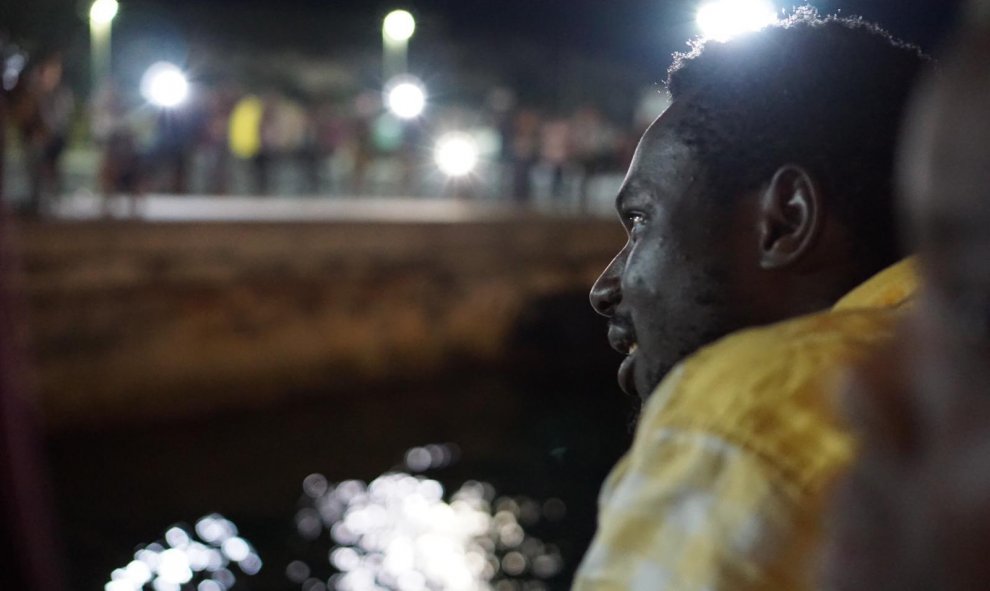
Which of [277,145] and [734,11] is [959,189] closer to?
[734,11]

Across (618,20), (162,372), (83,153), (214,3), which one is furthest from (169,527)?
(214,3)

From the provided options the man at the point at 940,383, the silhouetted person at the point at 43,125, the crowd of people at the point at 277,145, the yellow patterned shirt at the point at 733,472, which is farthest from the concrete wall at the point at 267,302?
the man at the point at 940,383

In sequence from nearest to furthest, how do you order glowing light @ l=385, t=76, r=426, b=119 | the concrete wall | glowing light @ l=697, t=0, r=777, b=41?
glowing light @ l=697, t=0, r=777, b=41
the concrete wall
glowing light @ l=385, t=76, r=426, b=119

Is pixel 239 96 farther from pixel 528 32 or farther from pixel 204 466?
pixel 528 32

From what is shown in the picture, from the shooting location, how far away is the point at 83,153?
13.7m

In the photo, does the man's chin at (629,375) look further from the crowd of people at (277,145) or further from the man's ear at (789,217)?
the crowd of people at (277,145)

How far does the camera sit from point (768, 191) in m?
1.14

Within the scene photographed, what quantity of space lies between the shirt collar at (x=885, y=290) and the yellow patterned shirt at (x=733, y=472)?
0.42ft

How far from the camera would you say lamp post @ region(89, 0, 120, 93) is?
16519 millimetres

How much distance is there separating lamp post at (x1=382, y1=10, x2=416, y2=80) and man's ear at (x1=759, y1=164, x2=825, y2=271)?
74.6 ft

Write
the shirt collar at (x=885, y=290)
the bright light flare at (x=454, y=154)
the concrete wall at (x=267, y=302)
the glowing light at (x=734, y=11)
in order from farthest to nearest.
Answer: the bright light flare at (x=454, y=154), the concrete wall at (x=267, y=302), the glowing light at (x=734, y=11), the shirt collar at (x=885, y=290)

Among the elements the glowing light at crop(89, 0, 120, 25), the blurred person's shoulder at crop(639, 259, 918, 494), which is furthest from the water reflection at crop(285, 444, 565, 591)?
the glowing light at crop(89, 0, 120, 25)

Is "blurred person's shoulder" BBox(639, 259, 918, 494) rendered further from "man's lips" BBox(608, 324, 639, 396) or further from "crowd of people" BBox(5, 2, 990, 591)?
"man's lips" BBox(608, 324, 639, 396)

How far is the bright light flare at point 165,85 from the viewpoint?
1308cm
